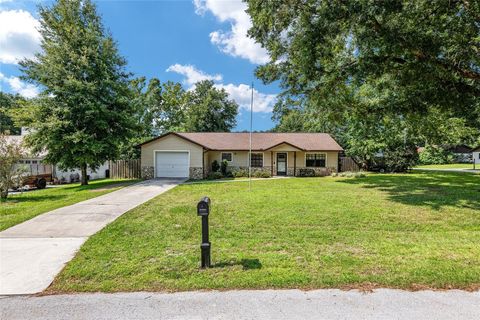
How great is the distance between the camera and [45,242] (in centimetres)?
546

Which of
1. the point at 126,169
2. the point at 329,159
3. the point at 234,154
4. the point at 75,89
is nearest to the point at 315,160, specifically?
the point at 329,159

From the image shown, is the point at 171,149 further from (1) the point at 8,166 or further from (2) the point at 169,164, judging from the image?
(1) the point at 8,166

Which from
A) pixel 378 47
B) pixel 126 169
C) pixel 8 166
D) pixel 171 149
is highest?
pixel 378 47

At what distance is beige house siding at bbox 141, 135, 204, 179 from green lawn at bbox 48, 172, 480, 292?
1164 cm

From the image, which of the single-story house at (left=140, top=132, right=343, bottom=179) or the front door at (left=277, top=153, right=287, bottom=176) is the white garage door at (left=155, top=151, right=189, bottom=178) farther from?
the front door at (left=277, top=153, right=287, bottom=176)

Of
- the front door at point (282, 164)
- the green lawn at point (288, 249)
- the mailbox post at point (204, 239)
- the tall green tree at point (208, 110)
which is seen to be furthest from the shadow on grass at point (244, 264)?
the tall green tree at point (208, 110)

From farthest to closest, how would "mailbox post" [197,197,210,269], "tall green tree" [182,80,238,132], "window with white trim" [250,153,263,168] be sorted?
1. "tall green tree" [182,80,238,132]
2. "window with white trim" [250,153,263,168]
3. "mailbox post" [197,197,210,269]

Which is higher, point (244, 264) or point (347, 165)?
point (347, 165)

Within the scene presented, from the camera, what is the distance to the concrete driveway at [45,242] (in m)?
3.89

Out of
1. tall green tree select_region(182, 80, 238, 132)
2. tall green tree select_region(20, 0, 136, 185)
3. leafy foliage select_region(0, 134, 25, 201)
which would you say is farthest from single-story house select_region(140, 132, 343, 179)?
tall green tree select_region(182, 80, 238, 132)

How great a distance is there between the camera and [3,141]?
1079 cm

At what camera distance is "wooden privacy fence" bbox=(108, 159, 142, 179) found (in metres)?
21.9

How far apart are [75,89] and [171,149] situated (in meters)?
7.51

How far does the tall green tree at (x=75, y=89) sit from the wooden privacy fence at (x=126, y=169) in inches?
192
